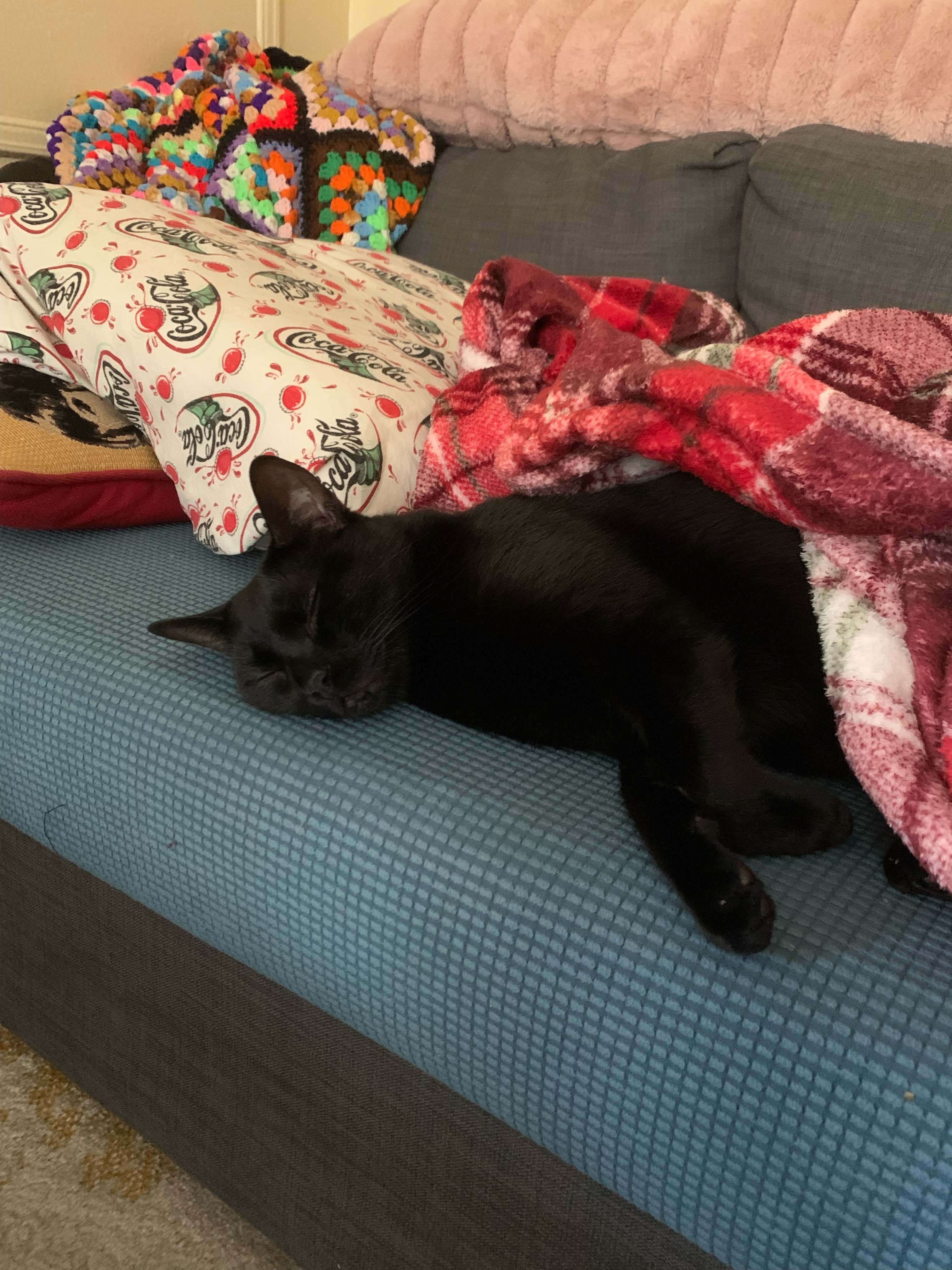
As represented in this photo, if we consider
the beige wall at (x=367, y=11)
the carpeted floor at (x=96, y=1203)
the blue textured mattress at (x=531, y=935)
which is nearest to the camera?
the blue textured mattress at (x=531, y=935)

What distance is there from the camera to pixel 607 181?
156 centimetres

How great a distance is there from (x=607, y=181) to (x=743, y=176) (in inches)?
9.7

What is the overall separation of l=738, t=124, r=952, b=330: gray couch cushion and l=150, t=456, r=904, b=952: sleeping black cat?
2.35ft

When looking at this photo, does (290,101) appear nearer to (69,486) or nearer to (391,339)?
(391,339)

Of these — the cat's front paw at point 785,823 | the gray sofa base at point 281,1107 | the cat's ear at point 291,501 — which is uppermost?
the cat's ear at point 291,501

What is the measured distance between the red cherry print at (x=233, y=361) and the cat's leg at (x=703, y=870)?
2.11ft

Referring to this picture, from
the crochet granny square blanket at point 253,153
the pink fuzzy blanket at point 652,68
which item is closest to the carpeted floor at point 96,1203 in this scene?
the crochet granny square blanket at point 253,153

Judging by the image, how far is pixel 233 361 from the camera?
934 mm

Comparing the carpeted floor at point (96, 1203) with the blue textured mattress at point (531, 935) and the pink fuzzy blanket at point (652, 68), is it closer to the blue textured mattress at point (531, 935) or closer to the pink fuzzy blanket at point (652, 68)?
the blue textured mattress at point (531, 935)

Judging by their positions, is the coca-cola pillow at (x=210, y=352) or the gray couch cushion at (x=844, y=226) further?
the gray couch cushion at (x=844, y=226)

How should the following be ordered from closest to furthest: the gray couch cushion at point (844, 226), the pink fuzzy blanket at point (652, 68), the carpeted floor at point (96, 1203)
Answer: the carpeted floor at point (96, 1203) → the gray couch cushion at point (844, 226) → the pink fuzzy blanket at point (652, 68)

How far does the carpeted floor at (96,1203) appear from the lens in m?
0.84

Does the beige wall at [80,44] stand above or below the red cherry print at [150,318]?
above

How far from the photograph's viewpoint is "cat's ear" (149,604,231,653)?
→ 2.56 feet
